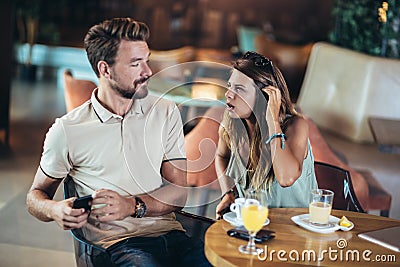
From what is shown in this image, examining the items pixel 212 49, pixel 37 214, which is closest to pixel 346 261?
pixel 37 214

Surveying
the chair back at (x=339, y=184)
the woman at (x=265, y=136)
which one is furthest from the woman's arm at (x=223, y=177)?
the chair back at (x=339, y=184)

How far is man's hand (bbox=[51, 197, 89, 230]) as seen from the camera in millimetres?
2289

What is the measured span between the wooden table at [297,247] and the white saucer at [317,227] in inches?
0.5

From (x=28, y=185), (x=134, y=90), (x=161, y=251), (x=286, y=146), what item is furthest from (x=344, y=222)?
(x=28, y=185)

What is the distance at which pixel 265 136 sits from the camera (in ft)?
8.50

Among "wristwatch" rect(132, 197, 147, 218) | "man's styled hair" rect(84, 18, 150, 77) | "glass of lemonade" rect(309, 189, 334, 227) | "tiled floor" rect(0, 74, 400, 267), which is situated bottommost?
"tiled floor" rect(0, 74, 400, 267)

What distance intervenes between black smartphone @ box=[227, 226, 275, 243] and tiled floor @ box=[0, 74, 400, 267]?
1.67m

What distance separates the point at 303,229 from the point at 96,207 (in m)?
0.75

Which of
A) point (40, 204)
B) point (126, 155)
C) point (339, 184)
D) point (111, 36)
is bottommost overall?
point (339, 184)

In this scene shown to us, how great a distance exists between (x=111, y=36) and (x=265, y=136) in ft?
2.14

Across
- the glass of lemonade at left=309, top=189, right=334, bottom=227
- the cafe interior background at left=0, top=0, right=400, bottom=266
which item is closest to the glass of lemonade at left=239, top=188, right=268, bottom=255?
the glass of lemonade at left=309, top=189, right=334, bottom=227

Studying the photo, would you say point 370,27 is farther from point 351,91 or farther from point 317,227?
point 317,227

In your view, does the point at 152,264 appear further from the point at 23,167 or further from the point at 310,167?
the point at 23,167

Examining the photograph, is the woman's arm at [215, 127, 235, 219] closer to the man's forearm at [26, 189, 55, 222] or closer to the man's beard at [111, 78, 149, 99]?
the man's beard at [111, 78, 149, 99]
